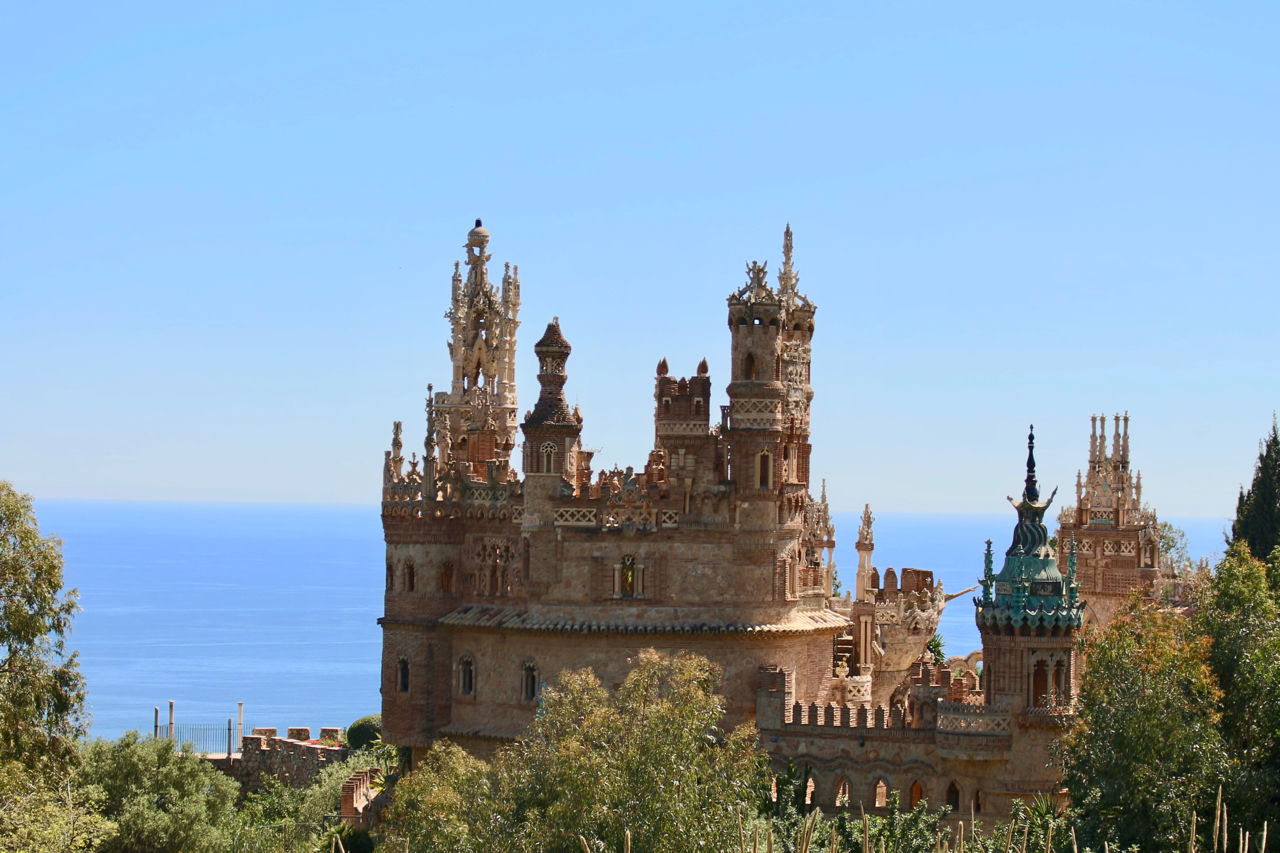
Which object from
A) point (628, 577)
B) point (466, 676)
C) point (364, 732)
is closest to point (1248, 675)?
point (628, 577)

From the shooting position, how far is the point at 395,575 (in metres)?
63.4

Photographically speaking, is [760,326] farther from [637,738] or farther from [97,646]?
[97,646]

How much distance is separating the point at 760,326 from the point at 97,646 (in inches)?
5991

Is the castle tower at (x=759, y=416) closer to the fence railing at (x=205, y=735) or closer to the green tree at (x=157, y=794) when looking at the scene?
the green tree at (x=157, y=794)

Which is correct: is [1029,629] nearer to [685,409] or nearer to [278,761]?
[685,409]

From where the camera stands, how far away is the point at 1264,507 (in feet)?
251

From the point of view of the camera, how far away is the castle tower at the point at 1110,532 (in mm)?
76312

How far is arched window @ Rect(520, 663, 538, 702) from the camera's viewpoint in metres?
59.2

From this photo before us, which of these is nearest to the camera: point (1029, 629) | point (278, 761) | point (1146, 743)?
point (1146, 743)

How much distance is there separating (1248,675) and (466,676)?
95.7 ft

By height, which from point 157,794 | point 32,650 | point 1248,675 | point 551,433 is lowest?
point 157,794

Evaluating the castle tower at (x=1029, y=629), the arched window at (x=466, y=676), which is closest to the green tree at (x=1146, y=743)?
the castle tower at (x=1029, y=629)

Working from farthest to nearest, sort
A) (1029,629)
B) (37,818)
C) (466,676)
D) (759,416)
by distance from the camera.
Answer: (466,676) < (759,416) < (1029,629) < (37,818)

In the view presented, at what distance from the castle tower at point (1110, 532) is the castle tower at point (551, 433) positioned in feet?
88.9
